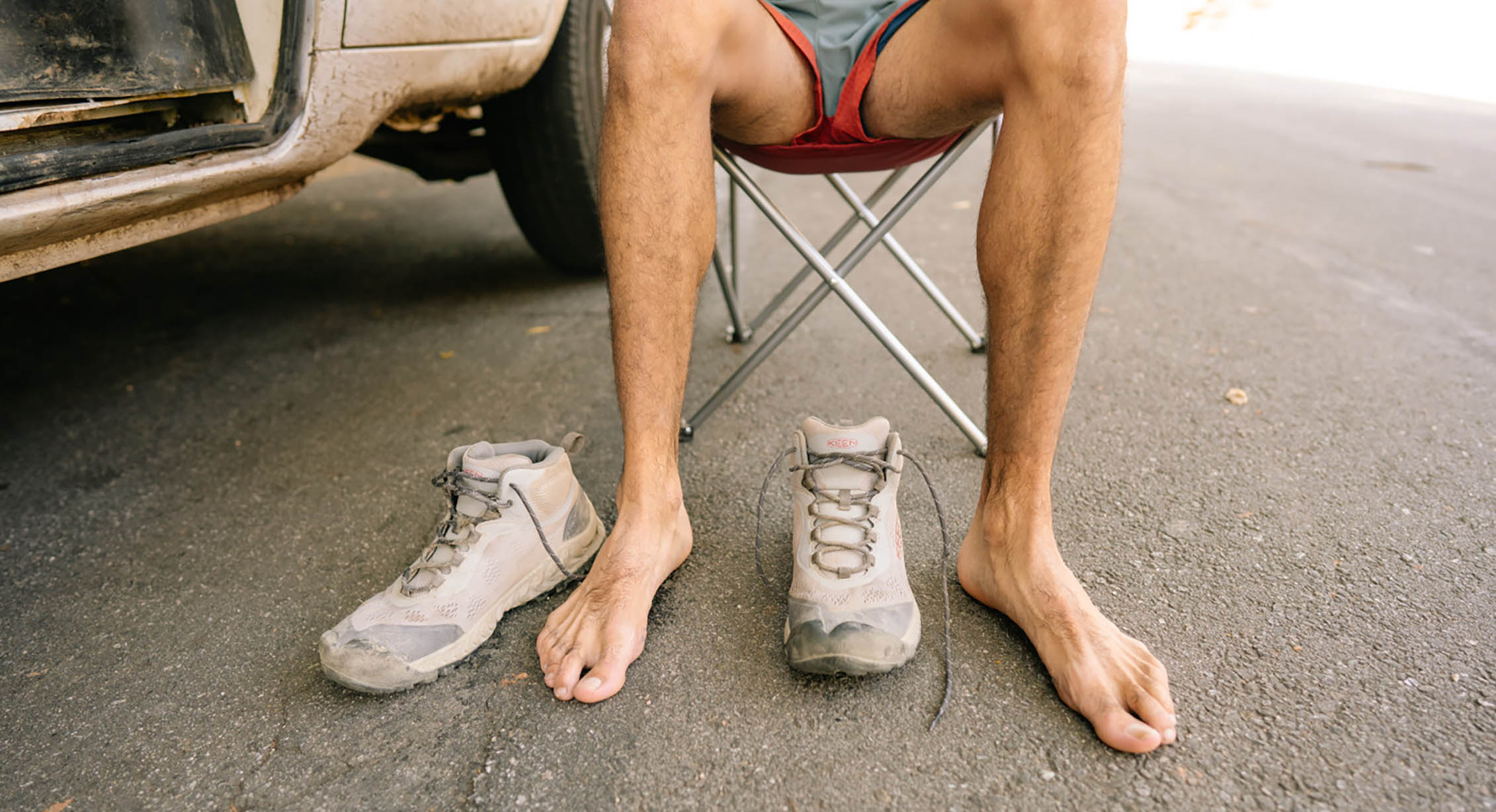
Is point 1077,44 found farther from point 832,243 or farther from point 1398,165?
point 1398,165

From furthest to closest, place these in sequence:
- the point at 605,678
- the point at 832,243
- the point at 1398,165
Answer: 1. the point at 1398,165
2. the point at 832,243
3. the point at 605,678

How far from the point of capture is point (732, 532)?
1.41 meters

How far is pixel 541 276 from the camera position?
2.65 meters

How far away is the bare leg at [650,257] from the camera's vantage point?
43.8 inches

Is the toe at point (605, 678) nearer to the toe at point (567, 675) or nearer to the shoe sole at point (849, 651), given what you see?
the toe at point (567, 675)

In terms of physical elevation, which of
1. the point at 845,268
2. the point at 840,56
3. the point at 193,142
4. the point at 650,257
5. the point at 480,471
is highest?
the point at 840,56

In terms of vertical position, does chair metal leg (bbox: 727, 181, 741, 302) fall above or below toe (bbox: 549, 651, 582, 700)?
above

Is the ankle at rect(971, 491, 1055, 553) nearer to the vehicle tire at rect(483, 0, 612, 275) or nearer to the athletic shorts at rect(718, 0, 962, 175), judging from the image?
the athletic shorts at rect(718, 0, 962, 175)

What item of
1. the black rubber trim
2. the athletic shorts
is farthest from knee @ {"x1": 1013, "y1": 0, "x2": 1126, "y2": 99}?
Answer: the black rubber trim

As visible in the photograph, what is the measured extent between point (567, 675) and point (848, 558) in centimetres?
39

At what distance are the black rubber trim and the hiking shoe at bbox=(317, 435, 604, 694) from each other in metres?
0.60

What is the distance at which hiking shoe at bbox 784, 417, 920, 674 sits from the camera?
3.47ft

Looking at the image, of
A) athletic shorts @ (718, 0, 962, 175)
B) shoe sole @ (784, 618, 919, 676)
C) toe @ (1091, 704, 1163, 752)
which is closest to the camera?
toe @ (1091, 704, 1163, 752)

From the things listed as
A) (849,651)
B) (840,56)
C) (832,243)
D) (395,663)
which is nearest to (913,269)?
(832,243)
